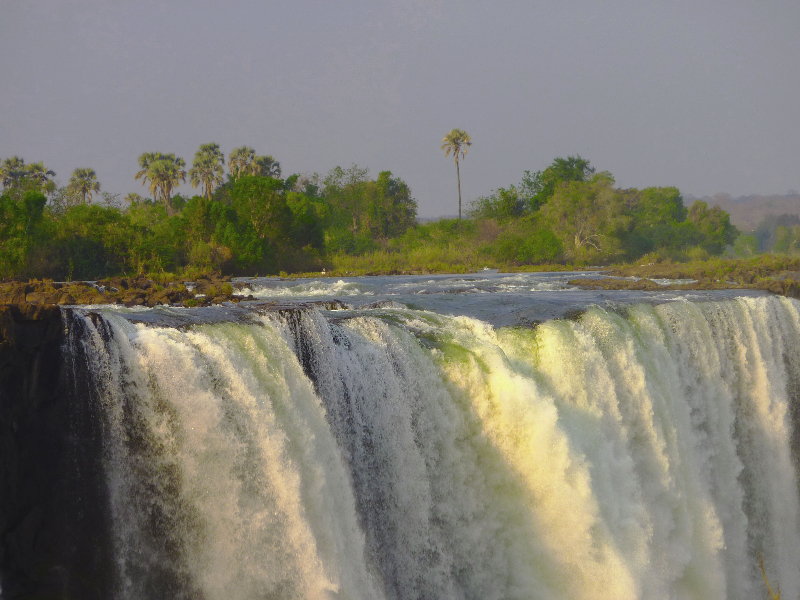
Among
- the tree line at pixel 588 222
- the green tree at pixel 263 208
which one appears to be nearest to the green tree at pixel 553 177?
the tree line at pixel 588 222

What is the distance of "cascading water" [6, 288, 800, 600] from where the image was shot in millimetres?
5684

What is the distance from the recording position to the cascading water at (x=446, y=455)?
568cm

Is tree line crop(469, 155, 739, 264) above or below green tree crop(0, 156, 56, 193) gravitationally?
below

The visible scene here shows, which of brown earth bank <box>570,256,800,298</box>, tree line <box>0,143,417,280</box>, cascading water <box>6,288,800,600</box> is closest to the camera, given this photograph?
cascading water <box>6,288,800,600</box>

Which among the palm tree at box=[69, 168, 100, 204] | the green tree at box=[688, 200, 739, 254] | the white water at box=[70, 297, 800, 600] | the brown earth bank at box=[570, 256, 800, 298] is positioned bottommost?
the white water at box=[70, 297, 800, 600]

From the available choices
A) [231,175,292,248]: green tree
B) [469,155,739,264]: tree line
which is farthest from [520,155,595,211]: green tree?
[231,175,292,248]: green tree

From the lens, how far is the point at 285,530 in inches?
234

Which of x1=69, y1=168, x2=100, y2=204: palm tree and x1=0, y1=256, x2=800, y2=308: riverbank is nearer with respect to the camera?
x1=0, y1=256, x2=800, y2=308: riverbank

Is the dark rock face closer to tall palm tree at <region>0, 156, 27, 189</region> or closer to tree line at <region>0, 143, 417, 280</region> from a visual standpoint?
tree line at <region>0, 143, 417, 280</region>

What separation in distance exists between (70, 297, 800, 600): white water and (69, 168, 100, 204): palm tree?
46.8 m

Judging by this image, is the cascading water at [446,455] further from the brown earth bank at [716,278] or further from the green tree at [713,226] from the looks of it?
the green tree at [713,226]

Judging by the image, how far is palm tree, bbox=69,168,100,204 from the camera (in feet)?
162

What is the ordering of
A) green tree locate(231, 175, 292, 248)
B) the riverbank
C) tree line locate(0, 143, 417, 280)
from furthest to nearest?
1. green tree locate(231, 175, 292, 248)
2. tree line locate(0, 143, 417, 280)
3. the riverbank

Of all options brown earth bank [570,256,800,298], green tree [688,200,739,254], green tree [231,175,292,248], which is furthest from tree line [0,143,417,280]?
green tree [688,200,739,254]
